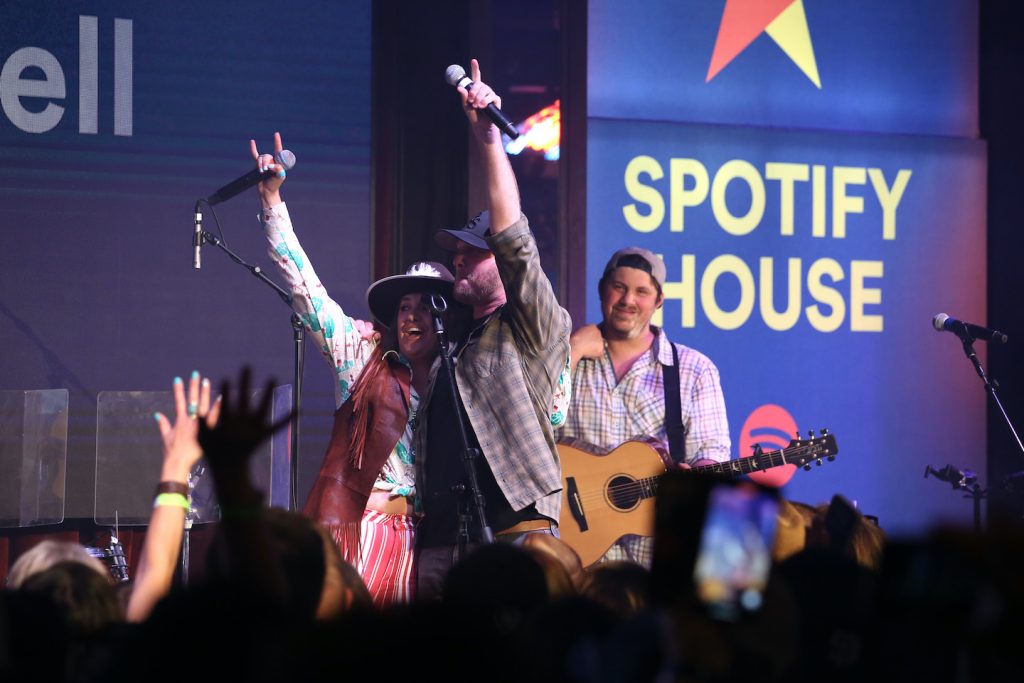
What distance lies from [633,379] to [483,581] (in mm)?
3172

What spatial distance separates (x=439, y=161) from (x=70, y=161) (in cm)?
165

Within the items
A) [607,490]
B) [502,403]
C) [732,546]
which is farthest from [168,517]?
[607,490]

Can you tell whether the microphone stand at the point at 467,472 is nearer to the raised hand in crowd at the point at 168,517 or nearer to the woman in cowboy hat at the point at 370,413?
the woman in cowboy hat at the point at 370,413

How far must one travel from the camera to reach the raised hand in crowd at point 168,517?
6.93ft

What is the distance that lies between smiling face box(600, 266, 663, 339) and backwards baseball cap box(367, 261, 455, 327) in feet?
3.07

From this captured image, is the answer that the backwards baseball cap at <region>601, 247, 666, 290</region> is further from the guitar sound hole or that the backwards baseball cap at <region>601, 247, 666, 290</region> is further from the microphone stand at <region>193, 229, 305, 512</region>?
the microphone stand at <region>193, 229, 305, 512</region>

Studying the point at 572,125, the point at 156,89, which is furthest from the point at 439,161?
the point at 156,89

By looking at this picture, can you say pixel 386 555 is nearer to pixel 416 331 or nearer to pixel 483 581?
pixel 416 331

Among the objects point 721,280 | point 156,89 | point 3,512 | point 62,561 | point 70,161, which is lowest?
point 3,512

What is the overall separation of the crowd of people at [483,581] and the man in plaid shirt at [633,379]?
46.9 inches

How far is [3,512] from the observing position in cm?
500

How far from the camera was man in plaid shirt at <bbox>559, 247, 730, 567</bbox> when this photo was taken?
16.5 feet

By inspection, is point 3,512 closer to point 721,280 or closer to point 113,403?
point 113,403

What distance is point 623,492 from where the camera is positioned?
492 centimetres
